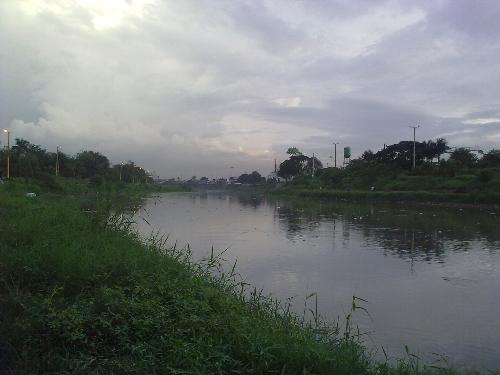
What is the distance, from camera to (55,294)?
464 cm

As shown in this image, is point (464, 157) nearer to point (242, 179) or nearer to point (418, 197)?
point (418, 197)

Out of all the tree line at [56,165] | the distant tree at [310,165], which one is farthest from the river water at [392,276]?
the distant tree at [310,165]

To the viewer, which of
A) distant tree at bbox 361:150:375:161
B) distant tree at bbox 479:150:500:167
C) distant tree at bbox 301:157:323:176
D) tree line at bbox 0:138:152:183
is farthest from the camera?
distant tree at bbox 301:157:323:176

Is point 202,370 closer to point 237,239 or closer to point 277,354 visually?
point 277,354

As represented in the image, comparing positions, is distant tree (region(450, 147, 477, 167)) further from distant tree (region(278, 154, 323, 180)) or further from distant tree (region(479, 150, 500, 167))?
distant tree (region(278, 154, 323, 180))

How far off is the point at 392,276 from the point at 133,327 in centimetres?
725

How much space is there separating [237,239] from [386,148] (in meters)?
46.2

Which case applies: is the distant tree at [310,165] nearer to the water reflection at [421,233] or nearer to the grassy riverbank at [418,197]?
the grassy riverbank at [418,197]

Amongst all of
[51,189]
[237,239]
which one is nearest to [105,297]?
[237,239]

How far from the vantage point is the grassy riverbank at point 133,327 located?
11.7ft

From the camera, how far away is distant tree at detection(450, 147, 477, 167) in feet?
154

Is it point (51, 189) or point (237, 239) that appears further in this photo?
point (51, 189)

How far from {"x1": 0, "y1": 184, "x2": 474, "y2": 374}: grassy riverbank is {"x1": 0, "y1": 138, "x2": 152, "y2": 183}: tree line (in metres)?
22.9

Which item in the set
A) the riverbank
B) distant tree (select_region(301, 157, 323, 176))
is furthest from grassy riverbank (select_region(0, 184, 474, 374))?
distant tree (select_region(301, 157, 323, 176))
